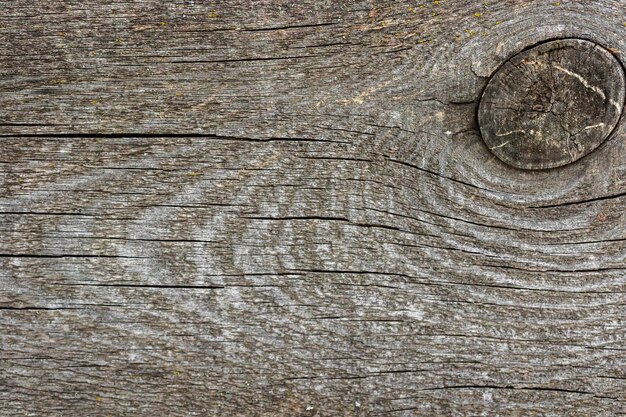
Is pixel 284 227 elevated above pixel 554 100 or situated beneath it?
situated beneath

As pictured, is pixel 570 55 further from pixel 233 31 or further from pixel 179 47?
pixel 179 47

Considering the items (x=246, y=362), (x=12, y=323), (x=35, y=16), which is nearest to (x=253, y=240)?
(x=246, y=362)

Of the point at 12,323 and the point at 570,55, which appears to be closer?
the point at 570,55
